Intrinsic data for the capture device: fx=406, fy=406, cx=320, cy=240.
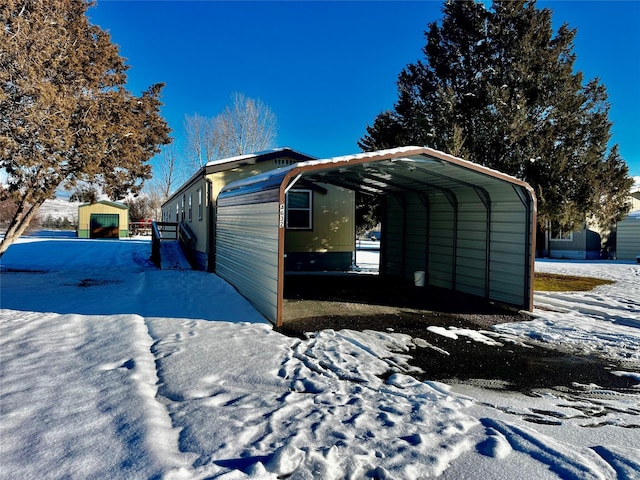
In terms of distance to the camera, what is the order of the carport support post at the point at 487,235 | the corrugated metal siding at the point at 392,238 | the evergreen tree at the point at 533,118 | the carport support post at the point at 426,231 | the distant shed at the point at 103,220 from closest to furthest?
the carport support post at the point at 487,235 → the carport support post at the point at 426,231 → the evergreen tree at the point at 533,118 → the corrugated metal siding at the point at 392,238 → the distant shed at the point at 103,220

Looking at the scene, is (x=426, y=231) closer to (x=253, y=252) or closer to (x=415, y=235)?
(x=415, y=235)

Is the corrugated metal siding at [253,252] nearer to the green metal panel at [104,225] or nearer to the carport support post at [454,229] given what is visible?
the carport support post at [454,229]

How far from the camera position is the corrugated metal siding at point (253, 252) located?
631cm

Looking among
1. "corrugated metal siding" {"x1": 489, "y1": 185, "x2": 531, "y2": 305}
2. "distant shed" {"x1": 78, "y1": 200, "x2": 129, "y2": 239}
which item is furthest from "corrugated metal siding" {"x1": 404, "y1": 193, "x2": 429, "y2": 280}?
"distant shed" {"x1": 78, "y1": 200, "x2": 129, "y2": 239}

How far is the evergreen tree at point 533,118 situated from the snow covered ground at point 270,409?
585 centimetres

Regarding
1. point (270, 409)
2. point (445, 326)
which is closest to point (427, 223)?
point (445, 326)

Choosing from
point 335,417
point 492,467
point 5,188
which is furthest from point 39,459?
point 5,188

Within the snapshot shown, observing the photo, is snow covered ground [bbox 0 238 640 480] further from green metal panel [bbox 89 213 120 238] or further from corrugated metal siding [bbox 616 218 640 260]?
green metal panel [bbox 89 213 120 238]

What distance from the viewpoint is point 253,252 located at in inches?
295

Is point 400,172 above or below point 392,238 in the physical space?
above

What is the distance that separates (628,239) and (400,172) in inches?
678

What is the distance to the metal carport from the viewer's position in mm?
6371

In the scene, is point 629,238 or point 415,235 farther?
point 629,238

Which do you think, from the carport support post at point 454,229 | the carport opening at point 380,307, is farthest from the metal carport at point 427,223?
the carport opening at point 380,307
